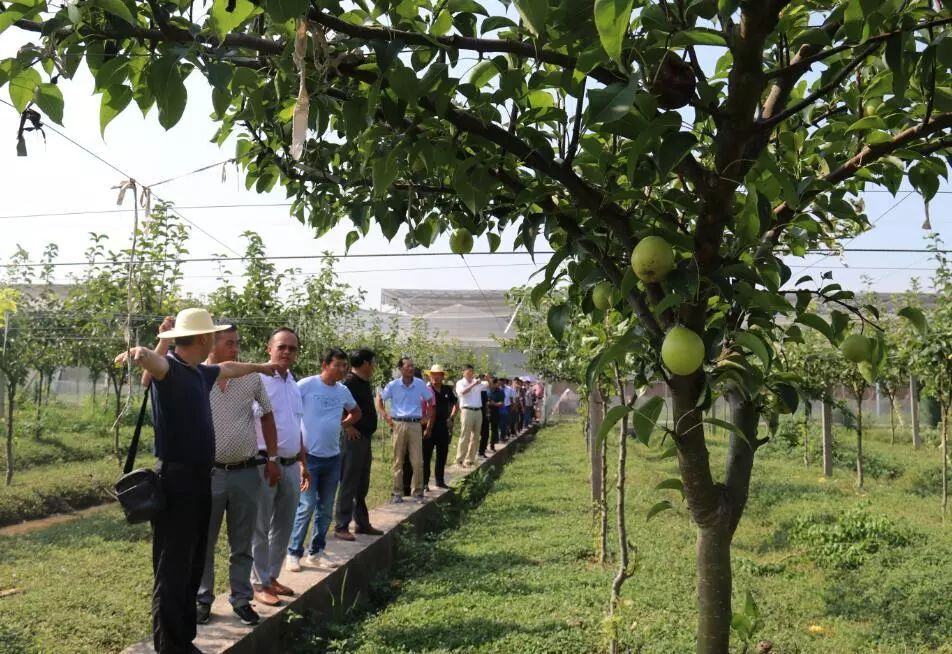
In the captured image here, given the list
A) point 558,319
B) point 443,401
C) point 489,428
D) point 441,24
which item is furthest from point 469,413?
point 441,24

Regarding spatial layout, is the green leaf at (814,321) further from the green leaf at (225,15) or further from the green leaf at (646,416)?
the green leaf at (225,15)

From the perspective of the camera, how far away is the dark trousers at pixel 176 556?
3334 mm

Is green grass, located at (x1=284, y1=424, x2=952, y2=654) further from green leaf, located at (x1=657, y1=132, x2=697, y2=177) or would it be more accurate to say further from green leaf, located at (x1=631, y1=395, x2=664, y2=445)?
green leaf, located at (x1=657, y1=132, x2=697, y2=177)

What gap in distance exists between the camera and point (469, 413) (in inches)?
472

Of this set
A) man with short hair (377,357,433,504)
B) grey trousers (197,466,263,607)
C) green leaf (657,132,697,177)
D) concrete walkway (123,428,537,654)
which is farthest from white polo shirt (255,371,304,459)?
green leaf (657,132,697,177)

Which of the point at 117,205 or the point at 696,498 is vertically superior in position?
the point at 117,205

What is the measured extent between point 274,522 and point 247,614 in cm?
79

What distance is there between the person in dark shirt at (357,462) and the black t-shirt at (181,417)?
9.00 ft

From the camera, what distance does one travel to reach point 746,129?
59.1 inches

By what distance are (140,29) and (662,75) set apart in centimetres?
85

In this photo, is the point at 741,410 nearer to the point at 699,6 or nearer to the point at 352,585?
the point at 699,6

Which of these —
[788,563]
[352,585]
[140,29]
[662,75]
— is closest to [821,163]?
[662,75]

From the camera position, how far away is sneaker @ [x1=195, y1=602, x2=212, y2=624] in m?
3.96

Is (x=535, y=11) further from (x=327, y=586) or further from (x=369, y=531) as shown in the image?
(x=369, y=531)
